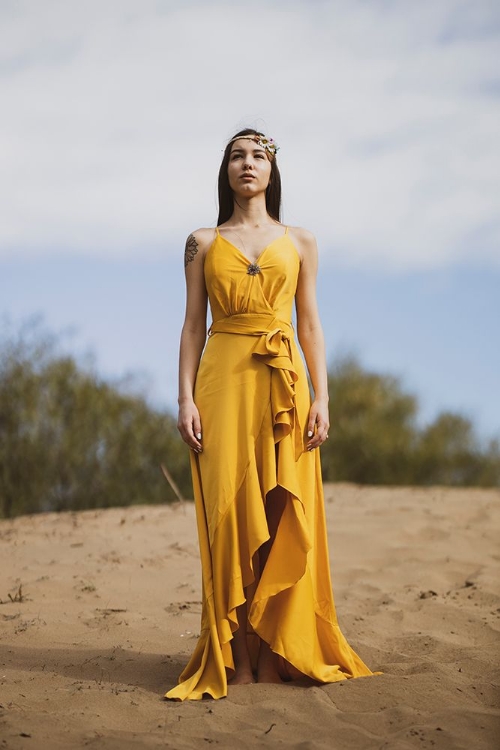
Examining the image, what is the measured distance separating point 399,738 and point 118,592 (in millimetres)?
3008

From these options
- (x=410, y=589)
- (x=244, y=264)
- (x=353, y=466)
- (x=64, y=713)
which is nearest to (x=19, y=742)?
(x=64, y=713)

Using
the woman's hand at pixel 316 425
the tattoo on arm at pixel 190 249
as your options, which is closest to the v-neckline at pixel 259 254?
the tattoo on arm at pixel 190 249

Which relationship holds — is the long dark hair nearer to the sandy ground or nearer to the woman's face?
the woman's face

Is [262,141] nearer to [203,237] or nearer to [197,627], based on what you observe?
[203,237]

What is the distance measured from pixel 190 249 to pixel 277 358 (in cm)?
68

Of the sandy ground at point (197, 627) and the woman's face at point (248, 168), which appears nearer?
the sandy ground at point (197, 627)

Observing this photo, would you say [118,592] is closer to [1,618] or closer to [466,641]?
[1,618]

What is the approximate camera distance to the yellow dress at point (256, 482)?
12.0 feet

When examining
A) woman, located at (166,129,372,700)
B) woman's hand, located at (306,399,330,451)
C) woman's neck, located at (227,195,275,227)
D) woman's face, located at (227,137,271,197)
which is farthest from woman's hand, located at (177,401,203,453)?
woman's face, located at (227,137,271,197)

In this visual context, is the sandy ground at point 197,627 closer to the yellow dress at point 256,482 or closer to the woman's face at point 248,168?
the yellow dress at point 256,482

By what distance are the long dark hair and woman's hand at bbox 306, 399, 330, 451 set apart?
944 millimetres

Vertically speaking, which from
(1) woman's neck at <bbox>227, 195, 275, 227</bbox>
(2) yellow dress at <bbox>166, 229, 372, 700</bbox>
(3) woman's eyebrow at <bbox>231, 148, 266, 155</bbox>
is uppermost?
(3) woman's eyebrow at <bbox>231, 148, 266, 155</bbox>

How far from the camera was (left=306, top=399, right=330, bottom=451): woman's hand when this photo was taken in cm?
386

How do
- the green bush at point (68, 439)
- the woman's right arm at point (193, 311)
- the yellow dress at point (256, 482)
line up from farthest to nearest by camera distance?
the green bush at point (68, 439) → the woman's right arm at point (193, 311) → the yellow dress at point (256, 482)
